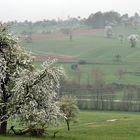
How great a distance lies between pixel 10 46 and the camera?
40.9m

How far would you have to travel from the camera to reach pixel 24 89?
1501 inches

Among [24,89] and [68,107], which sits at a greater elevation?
[24,89]

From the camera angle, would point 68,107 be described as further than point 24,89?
Yes

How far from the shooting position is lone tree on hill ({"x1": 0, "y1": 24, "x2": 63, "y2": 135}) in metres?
37.9

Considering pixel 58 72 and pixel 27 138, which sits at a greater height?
pixel 58 72

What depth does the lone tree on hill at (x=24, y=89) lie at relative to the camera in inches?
1494

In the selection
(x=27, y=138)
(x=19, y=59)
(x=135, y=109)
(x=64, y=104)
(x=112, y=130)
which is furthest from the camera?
(x=135, y=109)

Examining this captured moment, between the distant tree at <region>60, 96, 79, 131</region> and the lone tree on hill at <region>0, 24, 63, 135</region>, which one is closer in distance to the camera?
the lone tree on hill at <region>0, 24, 63, 135</region>

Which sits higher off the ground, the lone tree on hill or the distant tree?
the lone tree on hill

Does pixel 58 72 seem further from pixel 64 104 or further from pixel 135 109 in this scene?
pixel 135 109

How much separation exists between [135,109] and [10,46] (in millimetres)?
127582

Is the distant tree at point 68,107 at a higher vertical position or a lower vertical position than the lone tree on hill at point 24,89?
lower

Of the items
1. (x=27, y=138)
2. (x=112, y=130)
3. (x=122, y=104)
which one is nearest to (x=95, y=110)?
(x=122, y=104)

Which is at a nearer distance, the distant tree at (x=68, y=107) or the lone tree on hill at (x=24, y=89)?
the lone tree on hill at (x=24, y=89)
